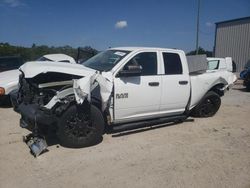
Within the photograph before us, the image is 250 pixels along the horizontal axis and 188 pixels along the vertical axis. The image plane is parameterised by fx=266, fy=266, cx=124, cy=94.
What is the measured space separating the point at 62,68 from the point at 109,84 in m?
0.87

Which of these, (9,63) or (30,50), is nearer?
(9,63)

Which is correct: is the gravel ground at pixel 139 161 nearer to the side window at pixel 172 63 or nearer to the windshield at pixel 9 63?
the side window at pixel 172 63

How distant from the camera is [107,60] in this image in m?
5.59

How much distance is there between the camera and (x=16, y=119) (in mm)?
6570

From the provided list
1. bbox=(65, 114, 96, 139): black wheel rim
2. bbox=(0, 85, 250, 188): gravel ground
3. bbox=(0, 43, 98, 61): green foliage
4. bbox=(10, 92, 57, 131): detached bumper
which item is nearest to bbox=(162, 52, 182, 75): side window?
bbox=(0, 85, 250, 188): gravel ground

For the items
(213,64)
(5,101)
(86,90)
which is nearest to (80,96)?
(86,90)

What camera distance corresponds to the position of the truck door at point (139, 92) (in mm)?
5117

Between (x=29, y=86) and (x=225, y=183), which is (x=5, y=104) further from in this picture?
(x=225, y=183)

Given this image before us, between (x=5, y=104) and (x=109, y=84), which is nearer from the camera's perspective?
(x=109, y=84)

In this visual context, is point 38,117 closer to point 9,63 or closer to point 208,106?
point 208,106

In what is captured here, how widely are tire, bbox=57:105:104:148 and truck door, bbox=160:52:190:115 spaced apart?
5.46ft

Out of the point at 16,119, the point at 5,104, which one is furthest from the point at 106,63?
the point at 5,104

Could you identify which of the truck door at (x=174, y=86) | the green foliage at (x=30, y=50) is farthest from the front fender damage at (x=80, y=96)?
the green foliage at (x=30, y=50)

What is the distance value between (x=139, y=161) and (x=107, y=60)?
2268 millimetres
